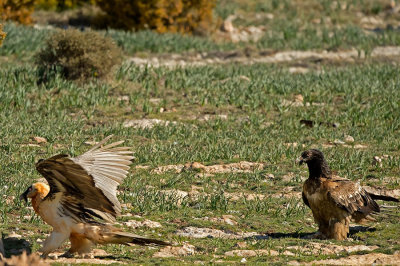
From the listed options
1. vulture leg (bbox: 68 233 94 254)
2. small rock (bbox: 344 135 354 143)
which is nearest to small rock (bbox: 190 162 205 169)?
small rock (bbox: 344 135 354 143)

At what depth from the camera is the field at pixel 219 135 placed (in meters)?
8.09

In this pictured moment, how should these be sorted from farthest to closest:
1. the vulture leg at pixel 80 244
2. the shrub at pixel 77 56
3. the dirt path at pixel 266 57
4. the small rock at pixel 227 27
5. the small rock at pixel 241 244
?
the small rock at pixel 227 27
the dirt path at pixel 266 57
the shrub at pixel 77 56
the small rock at pixel 241 244
the vulture leg at pixel 80 244

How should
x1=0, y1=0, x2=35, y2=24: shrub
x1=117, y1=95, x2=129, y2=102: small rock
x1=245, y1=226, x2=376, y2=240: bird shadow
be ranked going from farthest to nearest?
x1=0, y1=0, x2=35, y2=24: shrub
x1=117, y1=95, x2=129, y2=102: small rock
x1=245, y1=226, x2=376, y2=240: bird shadow

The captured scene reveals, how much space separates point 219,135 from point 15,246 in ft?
20.6

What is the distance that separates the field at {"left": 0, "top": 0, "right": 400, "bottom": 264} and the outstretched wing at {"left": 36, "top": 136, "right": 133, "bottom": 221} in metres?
0.50

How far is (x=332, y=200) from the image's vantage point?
8250 millimetres

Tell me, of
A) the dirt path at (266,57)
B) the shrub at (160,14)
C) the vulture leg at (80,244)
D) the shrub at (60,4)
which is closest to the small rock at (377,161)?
the vulture leg at (80,244)

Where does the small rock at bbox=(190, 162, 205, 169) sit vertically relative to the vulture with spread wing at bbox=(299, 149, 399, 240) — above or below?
below

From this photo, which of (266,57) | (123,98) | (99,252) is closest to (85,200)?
(99,252)

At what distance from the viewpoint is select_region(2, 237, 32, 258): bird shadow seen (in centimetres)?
704

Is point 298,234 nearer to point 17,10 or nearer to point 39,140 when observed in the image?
point 39,140

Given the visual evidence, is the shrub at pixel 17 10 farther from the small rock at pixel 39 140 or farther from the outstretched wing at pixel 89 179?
Answer: the outstretched wing at pixel 89 179

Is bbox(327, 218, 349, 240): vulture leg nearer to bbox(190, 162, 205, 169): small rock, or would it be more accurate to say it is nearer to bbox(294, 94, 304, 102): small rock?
bbox(190, 162, 205, 169): small rock

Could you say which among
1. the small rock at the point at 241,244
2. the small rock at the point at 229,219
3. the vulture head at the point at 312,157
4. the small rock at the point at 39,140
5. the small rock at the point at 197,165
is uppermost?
the vulture head at the point at 312,157
